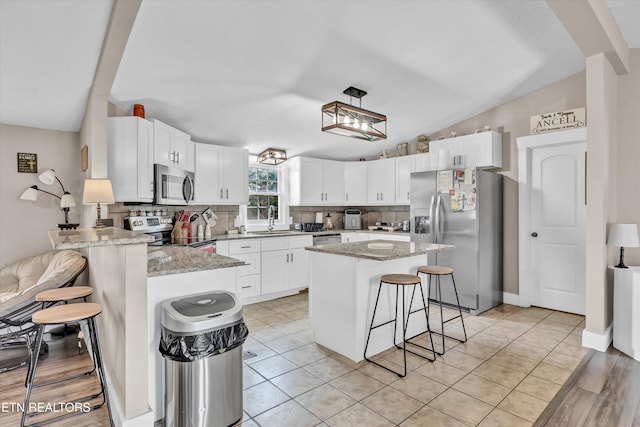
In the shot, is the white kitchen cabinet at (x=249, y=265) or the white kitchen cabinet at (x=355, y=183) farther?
the white kitchen cabinet at (x=355, y=183)

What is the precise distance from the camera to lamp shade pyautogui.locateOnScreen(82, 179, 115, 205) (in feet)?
8.44

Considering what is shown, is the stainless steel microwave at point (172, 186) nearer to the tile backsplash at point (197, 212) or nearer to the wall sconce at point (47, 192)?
the tile backsplash at point (197, 212)

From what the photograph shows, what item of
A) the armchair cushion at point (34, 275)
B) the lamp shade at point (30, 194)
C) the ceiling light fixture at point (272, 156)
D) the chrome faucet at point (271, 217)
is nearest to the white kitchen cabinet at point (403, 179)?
the ceiling light fixture at point (272, 156)

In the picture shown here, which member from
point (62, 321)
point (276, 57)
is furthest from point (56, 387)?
point (276, 57)

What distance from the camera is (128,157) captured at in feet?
10.2

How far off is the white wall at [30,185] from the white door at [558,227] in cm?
550

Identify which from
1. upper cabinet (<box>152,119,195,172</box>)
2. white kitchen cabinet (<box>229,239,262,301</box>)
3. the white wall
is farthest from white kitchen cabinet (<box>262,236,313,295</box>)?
the white wall

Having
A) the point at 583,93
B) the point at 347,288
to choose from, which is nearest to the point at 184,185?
the point at 347,288

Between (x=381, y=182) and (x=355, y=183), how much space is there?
1.58 feet

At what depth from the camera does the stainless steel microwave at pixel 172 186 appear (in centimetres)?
335

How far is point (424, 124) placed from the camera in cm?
474

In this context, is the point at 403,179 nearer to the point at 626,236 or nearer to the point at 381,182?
the point at 381,182

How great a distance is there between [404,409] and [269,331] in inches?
66.3

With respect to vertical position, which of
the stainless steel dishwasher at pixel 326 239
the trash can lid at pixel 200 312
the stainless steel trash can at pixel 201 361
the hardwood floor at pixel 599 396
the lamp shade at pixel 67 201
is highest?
the lamp shade at pixel 67 201
